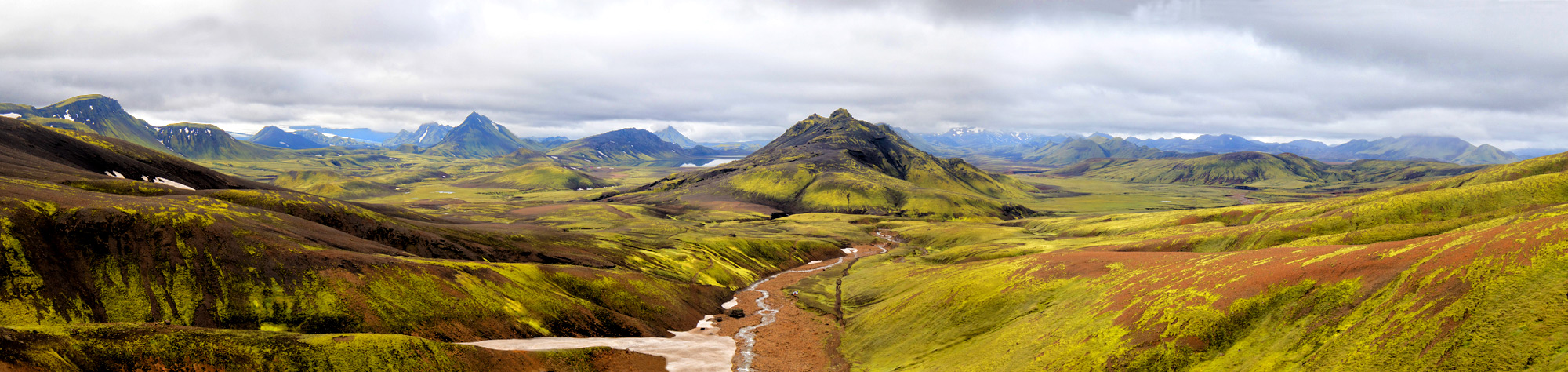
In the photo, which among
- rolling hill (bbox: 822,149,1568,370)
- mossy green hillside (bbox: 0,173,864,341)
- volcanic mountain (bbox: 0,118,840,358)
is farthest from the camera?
mossy green hillside (bbox: 0,173,864,341)

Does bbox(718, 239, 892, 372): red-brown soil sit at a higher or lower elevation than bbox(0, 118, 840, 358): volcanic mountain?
lower

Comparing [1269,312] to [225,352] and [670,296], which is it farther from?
[670,296]

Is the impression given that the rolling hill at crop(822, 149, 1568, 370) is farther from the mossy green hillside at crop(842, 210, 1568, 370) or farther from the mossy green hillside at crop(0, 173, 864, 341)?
the mossy green hillside at crop(0, 173, 864, 341)

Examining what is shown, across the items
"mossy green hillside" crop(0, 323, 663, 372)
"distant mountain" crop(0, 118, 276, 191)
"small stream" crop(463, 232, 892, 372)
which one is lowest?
"small stream" crop(463, 232, 892, 372)

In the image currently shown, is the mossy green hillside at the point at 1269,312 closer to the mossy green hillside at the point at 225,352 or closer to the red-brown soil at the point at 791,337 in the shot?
the red-brown soil at the point at 791,337

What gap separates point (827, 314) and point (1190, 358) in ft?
208

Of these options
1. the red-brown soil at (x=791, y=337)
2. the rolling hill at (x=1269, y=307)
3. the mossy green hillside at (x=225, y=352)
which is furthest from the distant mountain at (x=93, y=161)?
the rolling hill at (x=1269, y=307)

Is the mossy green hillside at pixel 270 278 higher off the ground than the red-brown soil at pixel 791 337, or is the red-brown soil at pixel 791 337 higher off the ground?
the mossy green hillside at pixel 270 278

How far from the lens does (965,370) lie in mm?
56562

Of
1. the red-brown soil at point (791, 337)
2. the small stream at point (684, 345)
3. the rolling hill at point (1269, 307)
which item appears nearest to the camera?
the rolling hill at point (1269, 307)

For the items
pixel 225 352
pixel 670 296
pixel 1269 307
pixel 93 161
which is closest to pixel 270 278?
pixel 225 352

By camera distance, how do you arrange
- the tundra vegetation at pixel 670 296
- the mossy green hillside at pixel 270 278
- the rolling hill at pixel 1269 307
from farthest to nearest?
1. the mossy green hillside at pixel 270 278
2. the tundra vegetation at pixel 670 296
3. the rolling hill at pixel 1269 307

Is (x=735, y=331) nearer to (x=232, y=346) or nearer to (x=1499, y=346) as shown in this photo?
(x=232, y=346)

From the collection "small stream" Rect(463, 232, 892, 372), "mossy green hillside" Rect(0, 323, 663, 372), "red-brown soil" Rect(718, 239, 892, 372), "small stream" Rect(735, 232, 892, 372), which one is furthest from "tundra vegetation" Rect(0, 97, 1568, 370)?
"small stream" Rect(735, 232, 892, 372)
